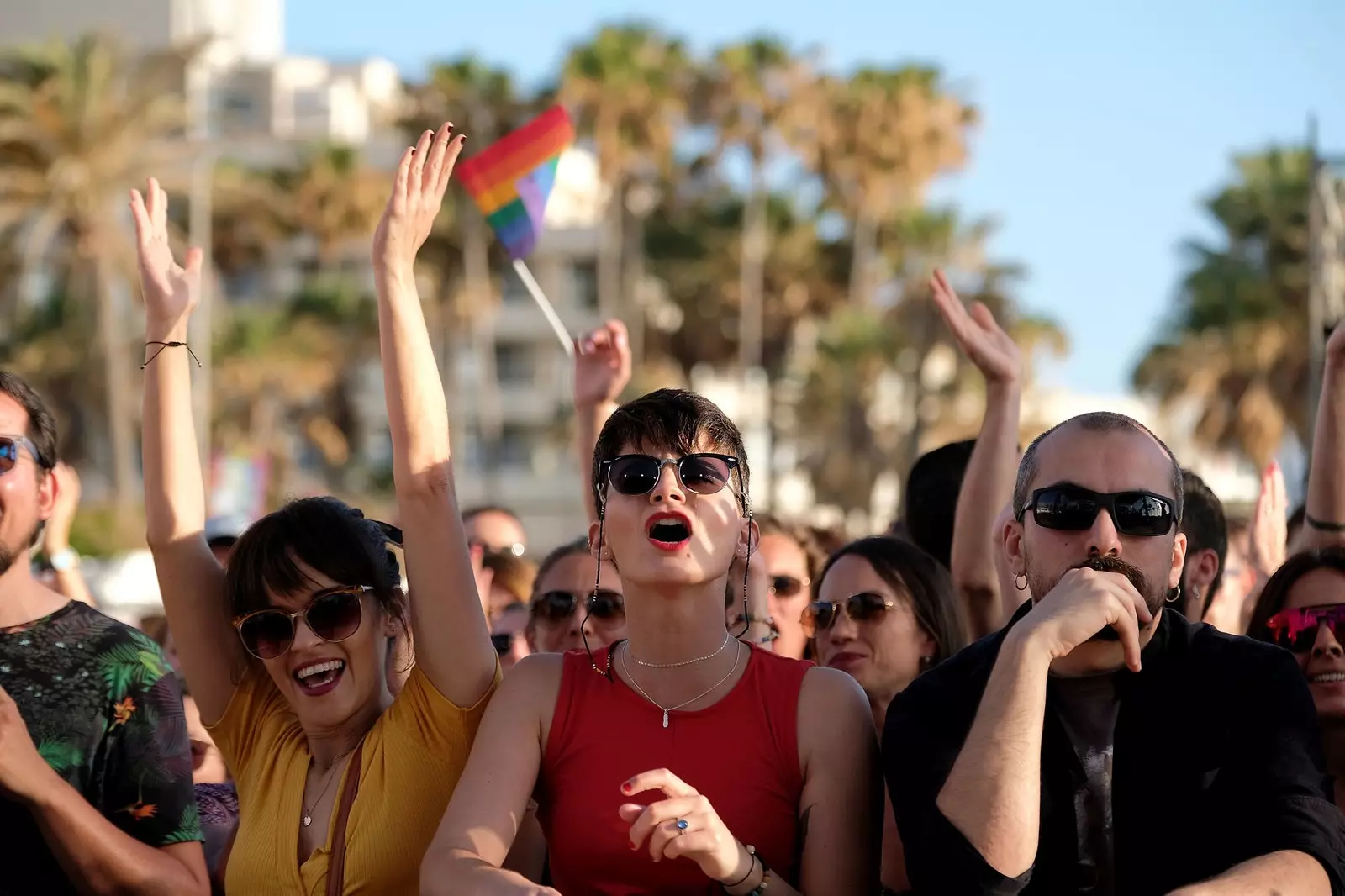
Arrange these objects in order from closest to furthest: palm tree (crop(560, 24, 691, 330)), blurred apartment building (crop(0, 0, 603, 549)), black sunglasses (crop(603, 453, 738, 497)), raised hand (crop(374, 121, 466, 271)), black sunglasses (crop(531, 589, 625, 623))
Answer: black sunglasses (crop(603, 453, 738, 497)), raised hand (crop(374, 121, 466, 271)), black sunglasses (crop(531, 589, 625, 623)), palm tree (crop(560, 24, 691, 330)), blurred apartment building (crop(0, 0, 603, 549))

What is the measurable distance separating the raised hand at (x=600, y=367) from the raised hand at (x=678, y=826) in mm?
2172

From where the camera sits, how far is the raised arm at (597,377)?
5.27m

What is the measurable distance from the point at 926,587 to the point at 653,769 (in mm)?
1644

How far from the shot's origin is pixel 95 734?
12.6 ft

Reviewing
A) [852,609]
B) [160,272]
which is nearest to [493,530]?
[852,609]

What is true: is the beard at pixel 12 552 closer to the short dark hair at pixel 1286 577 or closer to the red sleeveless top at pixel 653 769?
the red sleeveless top at pixel 653 769

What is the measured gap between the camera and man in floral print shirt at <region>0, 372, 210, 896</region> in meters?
3.69

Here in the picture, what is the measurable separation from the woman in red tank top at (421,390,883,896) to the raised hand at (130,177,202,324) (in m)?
1.21

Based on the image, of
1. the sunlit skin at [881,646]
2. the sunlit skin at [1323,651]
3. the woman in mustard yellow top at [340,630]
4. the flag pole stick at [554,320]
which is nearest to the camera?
the woman in mustard yellow top at [340,630]

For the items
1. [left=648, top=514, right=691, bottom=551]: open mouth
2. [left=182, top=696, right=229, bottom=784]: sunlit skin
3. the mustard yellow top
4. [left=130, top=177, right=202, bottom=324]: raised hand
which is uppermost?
Answer: [left=130, top=177, right=202, bottom=324]: raised hand

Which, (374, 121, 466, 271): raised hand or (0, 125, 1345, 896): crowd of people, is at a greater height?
(374, 121, 466, 271): raised hand

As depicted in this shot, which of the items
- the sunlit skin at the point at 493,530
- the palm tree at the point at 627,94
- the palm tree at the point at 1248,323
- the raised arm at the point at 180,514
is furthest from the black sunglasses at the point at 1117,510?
the palm tree at the point at 627,94

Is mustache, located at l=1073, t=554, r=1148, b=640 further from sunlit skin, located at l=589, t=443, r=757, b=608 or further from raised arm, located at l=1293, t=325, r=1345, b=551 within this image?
raised arm, located at l=1293, t=325, r=1345, b=551

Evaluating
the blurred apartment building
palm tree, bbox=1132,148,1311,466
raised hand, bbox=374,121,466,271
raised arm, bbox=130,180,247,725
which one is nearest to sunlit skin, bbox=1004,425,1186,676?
raised hand, bbox=374,121,466,271
